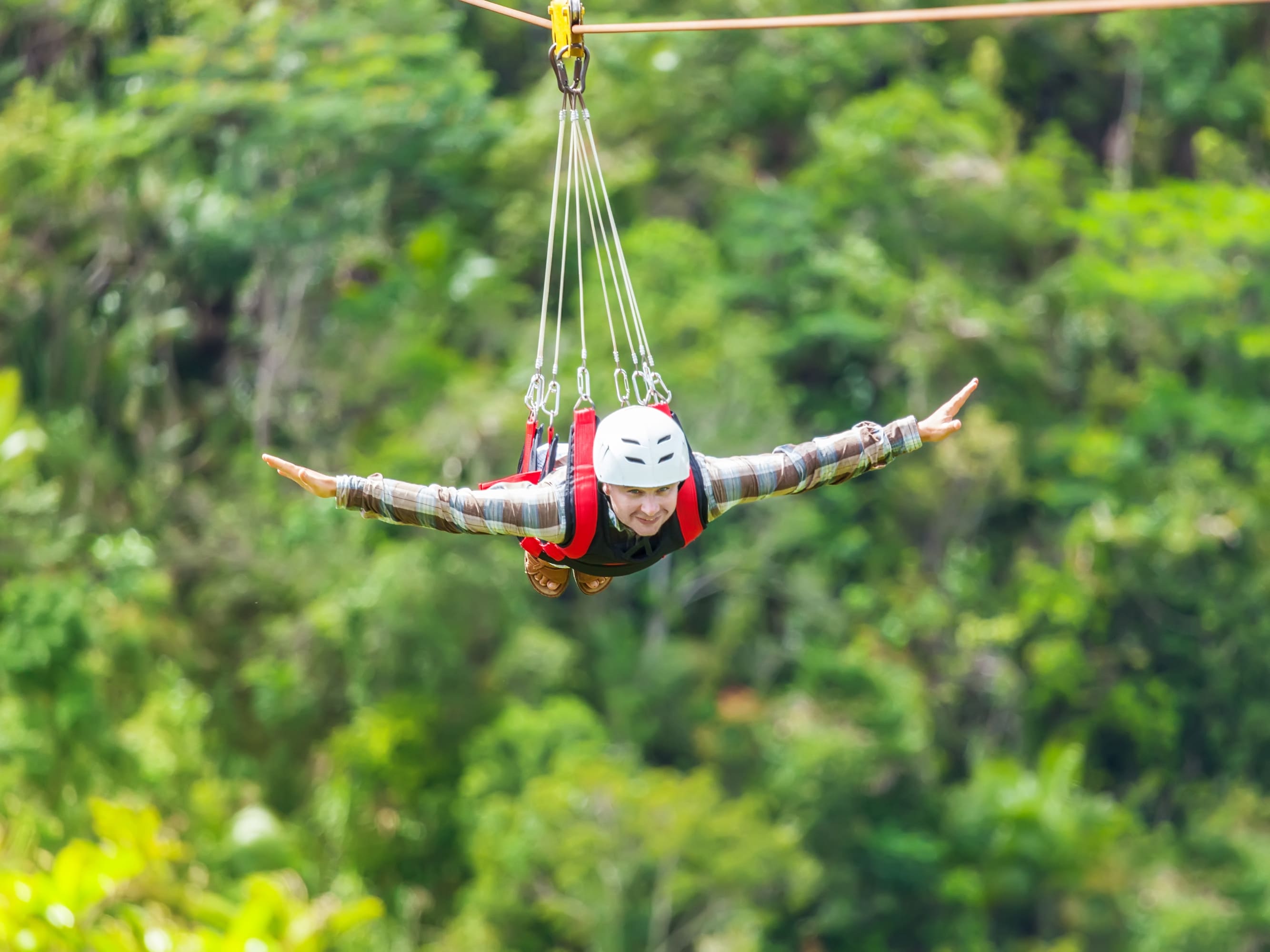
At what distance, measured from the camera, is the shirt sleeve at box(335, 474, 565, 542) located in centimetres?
450

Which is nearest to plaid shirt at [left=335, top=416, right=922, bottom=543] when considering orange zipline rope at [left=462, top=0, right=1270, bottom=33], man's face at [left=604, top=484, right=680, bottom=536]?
man's face at [left=604, top=484, right=680, bottom=536]

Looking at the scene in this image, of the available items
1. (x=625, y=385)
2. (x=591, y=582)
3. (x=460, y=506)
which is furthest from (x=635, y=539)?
(x=625, y=385)

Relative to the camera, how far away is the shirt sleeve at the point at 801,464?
4.74m

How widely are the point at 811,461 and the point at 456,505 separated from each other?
90cm

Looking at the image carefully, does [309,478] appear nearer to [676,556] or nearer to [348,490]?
[348,490]

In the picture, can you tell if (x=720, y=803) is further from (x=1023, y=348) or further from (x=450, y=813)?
(x=1023, y=348)

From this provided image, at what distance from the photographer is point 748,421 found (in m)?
17.2

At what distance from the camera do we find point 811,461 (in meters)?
4.77

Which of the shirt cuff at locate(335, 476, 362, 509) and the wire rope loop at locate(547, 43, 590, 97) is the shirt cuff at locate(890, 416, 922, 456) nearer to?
the wire rope loop at locate(547, 43, 590, 97)

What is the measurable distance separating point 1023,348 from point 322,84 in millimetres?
7972

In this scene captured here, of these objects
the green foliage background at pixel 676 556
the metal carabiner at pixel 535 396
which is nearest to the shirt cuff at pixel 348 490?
the metal carabiner at pixel 535 396

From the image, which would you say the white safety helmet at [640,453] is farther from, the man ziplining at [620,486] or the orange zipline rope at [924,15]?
the orange zipline rope at [924,15]

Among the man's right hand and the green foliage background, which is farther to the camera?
the green foliage background

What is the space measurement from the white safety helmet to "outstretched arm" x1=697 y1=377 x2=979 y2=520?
228 mm
